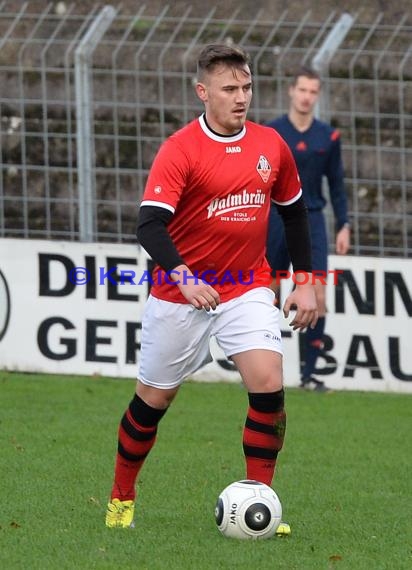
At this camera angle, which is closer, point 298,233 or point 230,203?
point 230,203

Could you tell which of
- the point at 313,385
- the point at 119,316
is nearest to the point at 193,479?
the point at 313,385

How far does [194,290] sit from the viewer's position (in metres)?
6.00

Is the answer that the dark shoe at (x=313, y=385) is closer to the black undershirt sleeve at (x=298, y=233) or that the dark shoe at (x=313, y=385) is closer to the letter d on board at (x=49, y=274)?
the letter d on board at (x=49, y=274)

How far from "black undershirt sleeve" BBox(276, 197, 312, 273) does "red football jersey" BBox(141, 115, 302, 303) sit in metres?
0.21

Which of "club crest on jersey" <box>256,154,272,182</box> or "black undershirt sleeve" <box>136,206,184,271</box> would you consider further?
"club crest on jersey" <box>256,154,272,182</box>

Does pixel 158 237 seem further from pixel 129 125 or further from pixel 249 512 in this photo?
pixel 129 125

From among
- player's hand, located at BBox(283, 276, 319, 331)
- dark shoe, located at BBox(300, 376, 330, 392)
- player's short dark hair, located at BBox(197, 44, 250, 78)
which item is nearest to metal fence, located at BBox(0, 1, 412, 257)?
dark shoe, located at BBox(300, 376, 330, 392)

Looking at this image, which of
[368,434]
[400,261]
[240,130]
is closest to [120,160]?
[400,261]

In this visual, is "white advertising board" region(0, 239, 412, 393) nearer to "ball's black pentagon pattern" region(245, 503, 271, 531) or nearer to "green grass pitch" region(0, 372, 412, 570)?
"green grass pitch" region(0, 372, 412, 570)

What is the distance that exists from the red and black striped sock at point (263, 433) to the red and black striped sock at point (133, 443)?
44 cm

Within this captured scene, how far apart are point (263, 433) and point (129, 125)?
6.57m

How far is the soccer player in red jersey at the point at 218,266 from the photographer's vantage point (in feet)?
20.8

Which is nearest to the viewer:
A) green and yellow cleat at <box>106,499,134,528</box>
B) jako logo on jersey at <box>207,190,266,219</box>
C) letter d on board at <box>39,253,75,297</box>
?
jako logo on jersey at <box>207,190,266,219</box>

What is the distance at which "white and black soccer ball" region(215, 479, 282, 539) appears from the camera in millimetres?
6195
